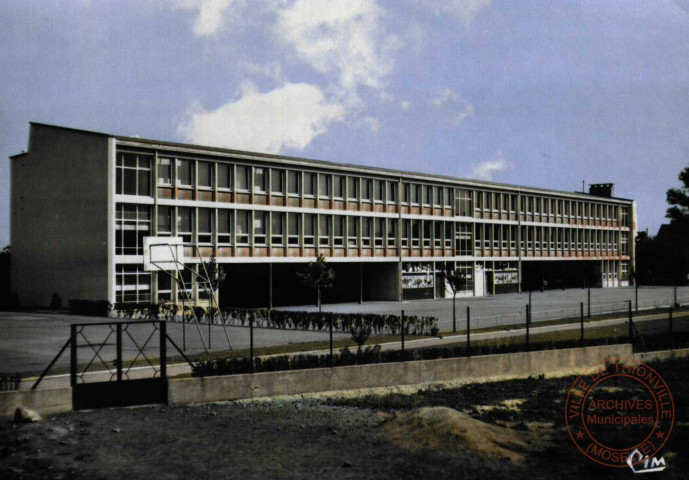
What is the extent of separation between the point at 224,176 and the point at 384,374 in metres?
30.8

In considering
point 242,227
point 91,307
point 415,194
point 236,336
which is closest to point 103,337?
point 236,336

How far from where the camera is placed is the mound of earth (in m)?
11.3

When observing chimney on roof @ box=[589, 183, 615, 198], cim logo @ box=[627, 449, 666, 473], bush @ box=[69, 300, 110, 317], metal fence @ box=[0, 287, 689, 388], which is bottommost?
cim logo @ box=[627, 449, 666, 473]

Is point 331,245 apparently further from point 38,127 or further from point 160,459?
point 160,459

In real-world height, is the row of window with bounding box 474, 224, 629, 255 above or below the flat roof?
below

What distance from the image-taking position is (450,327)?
34.3 m

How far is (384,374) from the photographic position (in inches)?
699

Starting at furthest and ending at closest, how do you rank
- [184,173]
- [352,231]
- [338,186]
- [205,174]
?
[352,231]
[338,186]
[205,174]
[184,173]

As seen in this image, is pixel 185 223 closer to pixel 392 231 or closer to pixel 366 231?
pixel 366 231

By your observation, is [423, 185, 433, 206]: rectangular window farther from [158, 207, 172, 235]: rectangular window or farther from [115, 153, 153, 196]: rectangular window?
[115, 153, 153, 196]: rectangular window

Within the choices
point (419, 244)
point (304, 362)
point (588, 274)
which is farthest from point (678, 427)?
point (588, 274)

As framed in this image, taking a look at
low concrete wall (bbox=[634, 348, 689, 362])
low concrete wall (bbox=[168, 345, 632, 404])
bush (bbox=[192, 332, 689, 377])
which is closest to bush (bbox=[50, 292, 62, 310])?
bush (bbox=[192, 332, 689, 377])

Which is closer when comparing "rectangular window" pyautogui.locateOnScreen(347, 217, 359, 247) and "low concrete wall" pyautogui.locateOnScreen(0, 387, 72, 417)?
"low concrete wall" pyautogui.locateOnScreen(0, 387, 72, 417)

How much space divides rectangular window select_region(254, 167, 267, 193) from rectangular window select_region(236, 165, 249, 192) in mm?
654
